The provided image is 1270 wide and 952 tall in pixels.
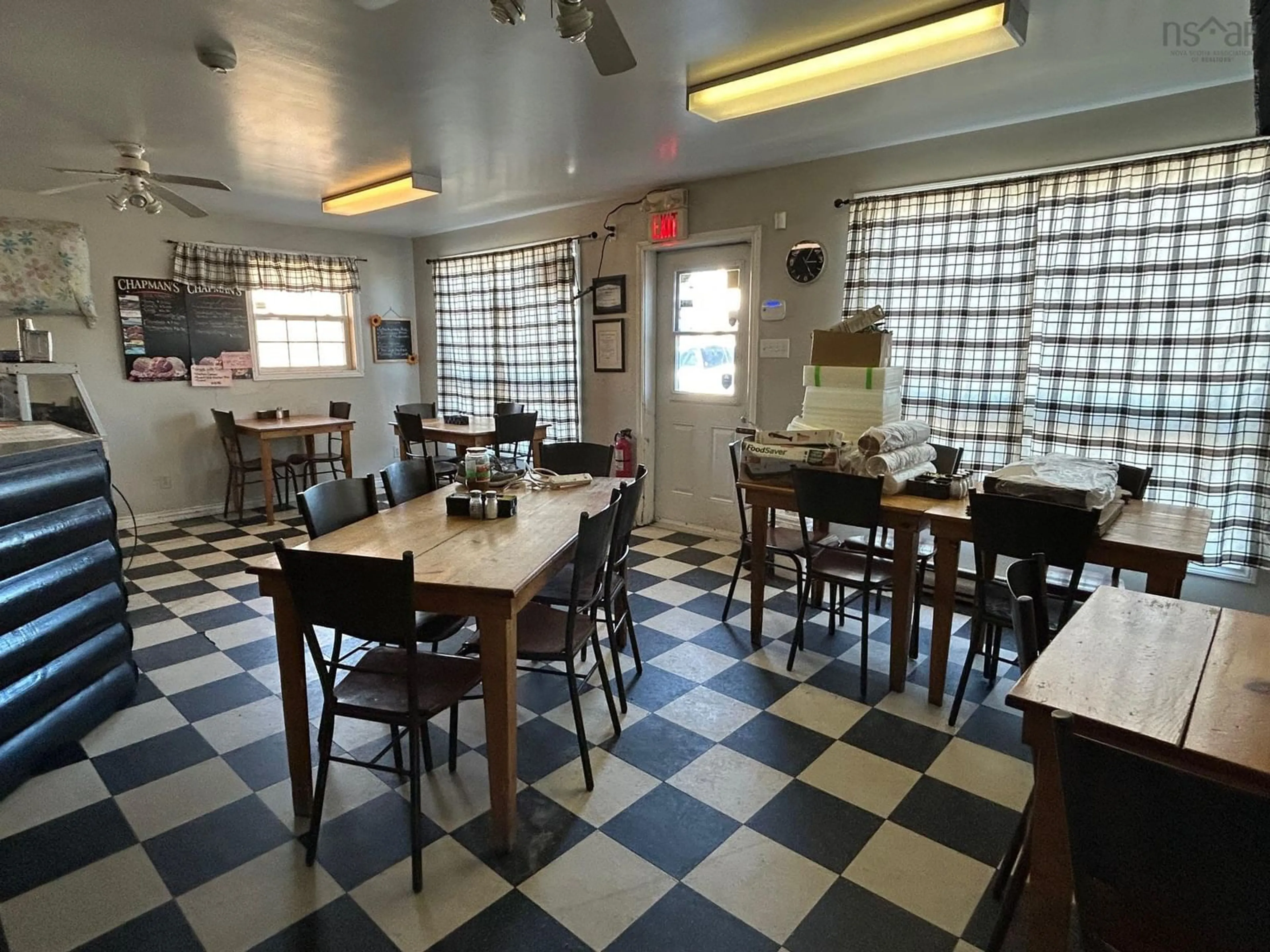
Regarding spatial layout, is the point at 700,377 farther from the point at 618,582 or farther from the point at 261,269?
the point at 261,269

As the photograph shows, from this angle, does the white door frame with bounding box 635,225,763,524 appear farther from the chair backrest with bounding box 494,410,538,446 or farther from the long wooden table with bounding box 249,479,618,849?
the long wooden table with bounding box 249,479,618,849

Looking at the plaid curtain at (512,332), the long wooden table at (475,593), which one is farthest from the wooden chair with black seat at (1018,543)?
the plaid curtain at (512,332)

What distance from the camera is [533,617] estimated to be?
2.35 metres

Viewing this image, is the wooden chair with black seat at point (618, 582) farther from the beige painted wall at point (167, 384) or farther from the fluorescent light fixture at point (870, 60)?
the beige painted wall at point (167, 384)

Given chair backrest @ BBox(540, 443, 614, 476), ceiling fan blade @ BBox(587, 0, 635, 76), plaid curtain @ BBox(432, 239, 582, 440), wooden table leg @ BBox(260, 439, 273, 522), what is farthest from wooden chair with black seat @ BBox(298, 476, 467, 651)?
wooden table leg @ BBox(260, 439, 273, 522)

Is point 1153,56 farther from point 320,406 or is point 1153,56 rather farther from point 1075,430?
point 320,406

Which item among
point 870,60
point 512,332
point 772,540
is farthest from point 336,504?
point 512,332

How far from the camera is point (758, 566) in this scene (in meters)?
3.20

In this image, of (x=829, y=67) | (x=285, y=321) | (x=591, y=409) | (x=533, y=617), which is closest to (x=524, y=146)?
(x=829, y=67)

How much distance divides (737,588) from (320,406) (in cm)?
442

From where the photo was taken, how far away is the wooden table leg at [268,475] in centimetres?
525

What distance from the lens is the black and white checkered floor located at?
64.3 inches

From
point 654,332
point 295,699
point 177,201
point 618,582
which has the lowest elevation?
point 295,699

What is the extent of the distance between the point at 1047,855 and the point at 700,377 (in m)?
3.85
